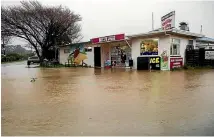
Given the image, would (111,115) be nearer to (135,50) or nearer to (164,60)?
(164,60)

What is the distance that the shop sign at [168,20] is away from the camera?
54.3 ft

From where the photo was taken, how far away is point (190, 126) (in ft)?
11.6

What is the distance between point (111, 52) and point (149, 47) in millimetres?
5282

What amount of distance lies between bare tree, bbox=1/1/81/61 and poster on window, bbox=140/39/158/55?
1428cm

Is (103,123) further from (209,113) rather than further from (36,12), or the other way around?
(36,12)

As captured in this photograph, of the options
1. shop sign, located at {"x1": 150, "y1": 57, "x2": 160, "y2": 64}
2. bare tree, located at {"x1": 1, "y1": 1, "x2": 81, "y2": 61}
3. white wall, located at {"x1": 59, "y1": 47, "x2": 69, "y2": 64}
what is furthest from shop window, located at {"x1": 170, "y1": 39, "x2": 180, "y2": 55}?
bare tree, located at {"x1": 1, "y1": 1, "x2": 81, "y2": 61}

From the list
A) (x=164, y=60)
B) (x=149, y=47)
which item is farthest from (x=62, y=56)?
(x=164, y=60)

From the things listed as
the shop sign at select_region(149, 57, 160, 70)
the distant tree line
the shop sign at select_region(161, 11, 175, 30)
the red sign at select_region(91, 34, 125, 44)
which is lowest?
the shop sign at select_region(149, 57, 160, 70)

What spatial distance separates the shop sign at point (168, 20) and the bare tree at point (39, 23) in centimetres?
1412

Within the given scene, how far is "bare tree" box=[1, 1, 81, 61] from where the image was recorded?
27281mm

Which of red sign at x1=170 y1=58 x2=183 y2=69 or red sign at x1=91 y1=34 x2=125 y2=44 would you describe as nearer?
red sign at x1=170 y1=58 x2=183 y2=69

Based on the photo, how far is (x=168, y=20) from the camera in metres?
17.1

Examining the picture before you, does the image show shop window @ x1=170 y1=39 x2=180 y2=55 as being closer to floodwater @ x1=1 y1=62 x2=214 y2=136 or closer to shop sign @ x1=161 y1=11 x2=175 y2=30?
shop sign @ x1=161 y1=11 x2=175 y2=30

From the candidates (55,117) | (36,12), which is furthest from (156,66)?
(36,12)
